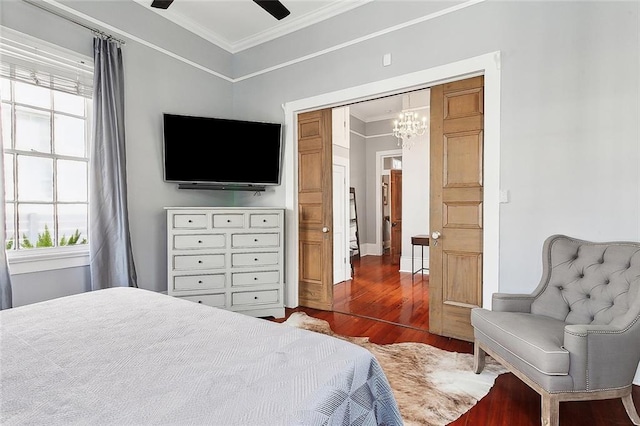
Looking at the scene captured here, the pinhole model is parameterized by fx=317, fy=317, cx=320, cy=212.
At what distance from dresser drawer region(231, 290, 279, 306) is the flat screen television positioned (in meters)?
1.27

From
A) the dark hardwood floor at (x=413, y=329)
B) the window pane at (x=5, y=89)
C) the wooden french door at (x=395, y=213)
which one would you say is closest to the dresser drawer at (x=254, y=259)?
the dark hardwood floor at (x=413, y=329)

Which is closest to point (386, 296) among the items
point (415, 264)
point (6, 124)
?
point (415, 264)

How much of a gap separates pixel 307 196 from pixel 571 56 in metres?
2.70

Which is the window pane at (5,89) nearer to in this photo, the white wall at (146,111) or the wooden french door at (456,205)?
the white wall at (146,111)

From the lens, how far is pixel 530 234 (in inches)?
99.0

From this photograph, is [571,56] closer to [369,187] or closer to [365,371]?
[365,371]

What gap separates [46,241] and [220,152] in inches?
70.0

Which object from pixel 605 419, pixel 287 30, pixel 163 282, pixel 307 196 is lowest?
pixel 605 419

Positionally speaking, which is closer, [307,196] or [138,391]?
[138,391]

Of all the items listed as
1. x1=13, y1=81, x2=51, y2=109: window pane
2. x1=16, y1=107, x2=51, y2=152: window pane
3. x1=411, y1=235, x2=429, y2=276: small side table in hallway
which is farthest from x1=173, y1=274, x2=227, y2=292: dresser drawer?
x1=411, y1=235, x2=429, y2=276: small side table in hallway

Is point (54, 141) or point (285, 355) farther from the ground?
point (54, 141)

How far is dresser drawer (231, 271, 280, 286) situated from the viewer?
11.0 ft

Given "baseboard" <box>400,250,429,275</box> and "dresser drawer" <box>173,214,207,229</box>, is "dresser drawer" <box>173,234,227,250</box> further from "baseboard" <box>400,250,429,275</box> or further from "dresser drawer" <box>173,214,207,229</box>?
"baseboard" <box>400,250,429,275</box>

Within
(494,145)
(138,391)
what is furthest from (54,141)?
(494,145)
